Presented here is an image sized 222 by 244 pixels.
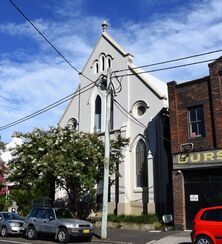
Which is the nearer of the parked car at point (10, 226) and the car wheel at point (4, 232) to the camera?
the parked car at point (10, 226)

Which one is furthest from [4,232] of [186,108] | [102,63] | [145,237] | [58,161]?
[102,63]

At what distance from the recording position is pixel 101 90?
30797 millimetres

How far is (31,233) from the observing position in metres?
20.3

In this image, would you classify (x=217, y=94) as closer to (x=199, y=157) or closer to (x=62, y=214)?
(x=199, y=157)

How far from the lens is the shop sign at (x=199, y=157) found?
68.7ft

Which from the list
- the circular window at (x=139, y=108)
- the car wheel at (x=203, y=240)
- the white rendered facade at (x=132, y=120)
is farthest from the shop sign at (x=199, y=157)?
the car wheel at (x=203, y=240)

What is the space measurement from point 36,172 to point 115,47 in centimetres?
1148

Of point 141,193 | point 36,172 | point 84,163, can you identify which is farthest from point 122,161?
point 36,172

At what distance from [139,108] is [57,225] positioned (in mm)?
11546

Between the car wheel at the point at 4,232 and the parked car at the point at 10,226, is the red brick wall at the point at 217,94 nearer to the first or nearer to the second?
the parked car at the point at 10,226

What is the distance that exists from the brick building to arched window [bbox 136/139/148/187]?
171 inches

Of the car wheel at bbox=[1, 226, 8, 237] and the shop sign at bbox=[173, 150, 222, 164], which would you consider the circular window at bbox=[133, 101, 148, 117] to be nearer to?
Result: the shop sign at bbox=[173, 150, 222, 164]

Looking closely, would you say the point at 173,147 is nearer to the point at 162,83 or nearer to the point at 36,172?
the point at 36,172

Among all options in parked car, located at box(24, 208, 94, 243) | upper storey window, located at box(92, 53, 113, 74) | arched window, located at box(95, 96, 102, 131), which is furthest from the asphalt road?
upper storey window, located at box(92, 53, 113, 74)
